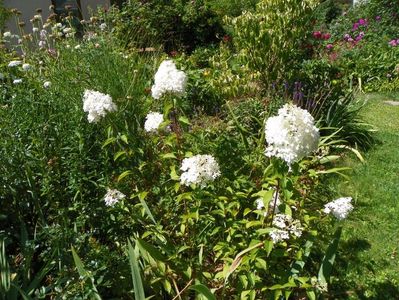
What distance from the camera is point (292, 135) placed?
2059 mm

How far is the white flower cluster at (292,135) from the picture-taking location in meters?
2.05

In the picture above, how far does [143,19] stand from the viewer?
8.49 meters

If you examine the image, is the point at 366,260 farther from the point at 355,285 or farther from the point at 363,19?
the point at 363,19

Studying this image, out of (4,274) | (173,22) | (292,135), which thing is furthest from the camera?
(173,22)

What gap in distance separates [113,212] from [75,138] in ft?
1.93

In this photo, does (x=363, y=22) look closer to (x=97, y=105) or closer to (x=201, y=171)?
(x=97, y=105)

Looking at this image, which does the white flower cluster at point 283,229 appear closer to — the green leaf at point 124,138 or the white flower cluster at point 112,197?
the white flower cluster at point 112,197

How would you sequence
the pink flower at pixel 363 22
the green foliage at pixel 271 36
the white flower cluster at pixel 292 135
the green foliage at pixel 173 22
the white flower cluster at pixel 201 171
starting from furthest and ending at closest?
the pink flower at pixel 363 22, the green foliage at pixel 173 22, the green foliage at pixel 271 36, the white flower cluster at pixel 201 171, the white flower cluster at pixel 292 135

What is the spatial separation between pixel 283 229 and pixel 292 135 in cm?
65

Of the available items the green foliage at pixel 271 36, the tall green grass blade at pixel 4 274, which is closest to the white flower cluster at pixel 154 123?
the tall green grass blade at pixel 4 274

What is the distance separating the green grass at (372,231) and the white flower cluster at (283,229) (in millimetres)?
777

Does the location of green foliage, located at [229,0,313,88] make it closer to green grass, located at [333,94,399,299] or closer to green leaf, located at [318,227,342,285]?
green grass, located at [333,94,399,299]

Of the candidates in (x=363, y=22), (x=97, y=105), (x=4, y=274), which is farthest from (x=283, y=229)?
(x=363, y=22)

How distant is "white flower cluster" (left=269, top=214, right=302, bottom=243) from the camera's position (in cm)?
234
